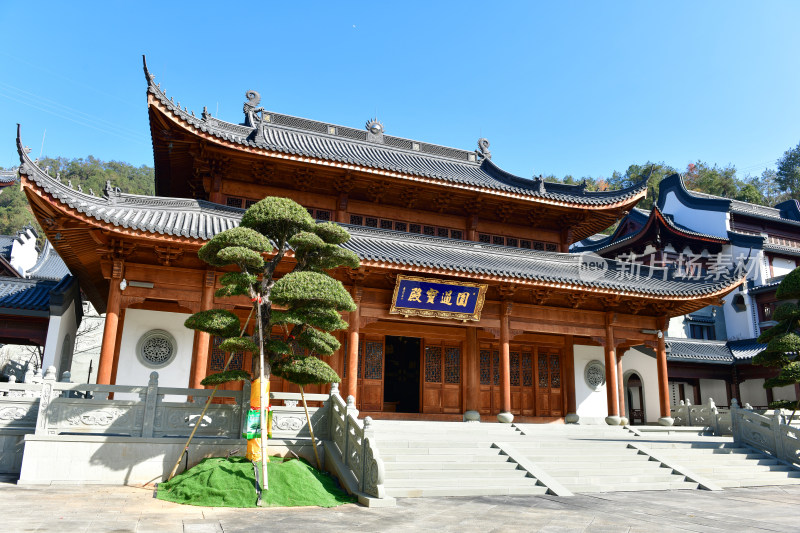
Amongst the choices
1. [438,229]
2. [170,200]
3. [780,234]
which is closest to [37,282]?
[170,200]

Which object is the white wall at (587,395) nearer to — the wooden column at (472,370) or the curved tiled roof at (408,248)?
the curved tiled roof at (408,248)

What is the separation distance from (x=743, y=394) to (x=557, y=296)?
16377 millimetres

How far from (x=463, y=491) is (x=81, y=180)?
74.3 meters

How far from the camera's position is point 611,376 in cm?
1533

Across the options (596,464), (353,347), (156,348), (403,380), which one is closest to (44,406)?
(156,348)

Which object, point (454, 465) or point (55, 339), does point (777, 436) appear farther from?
point (55, 339)

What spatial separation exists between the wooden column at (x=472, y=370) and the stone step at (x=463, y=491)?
5.26 m

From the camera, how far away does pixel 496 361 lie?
53.0 ft

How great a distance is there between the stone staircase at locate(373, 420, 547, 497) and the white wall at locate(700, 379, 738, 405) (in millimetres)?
17484

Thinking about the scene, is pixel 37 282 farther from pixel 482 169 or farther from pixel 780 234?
pixel 780 234

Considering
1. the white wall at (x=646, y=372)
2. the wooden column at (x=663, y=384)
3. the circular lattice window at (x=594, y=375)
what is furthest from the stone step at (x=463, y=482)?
the white wall at (x=646, y=372)

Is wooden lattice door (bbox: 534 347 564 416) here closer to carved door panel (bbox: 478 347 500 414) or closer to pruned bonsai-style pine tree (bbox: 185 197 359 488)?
carved door panel (bbox: 478 347 500 414)

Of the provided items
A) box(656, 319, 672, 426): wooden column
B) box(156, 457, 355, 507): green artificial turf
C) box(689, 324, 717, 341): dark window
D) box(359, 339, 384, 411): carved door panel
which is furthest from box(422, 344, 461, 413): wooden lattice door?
box(689, 324, 717, 341): dark window

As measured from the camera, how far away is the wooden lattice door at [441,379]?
15180 mm
